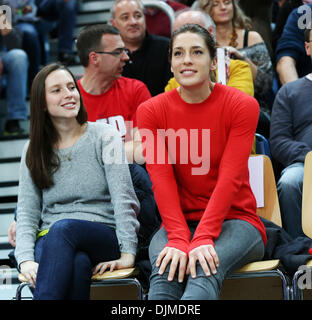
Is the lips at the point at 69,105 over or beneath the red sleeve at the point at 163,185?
over

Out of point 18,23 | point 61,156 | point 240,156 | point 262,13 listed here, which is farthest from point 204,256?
point 18,23

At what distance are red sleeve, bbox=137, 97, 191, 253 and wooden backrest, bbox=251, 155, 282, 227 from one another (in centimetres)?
50

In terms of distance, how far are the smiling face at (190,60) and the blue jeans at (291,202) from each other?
623mm

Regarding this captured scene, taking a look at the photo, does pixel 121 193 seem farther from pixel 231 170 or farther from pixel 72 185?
pixel 231 170

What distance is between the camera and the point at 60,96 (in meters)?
2.46

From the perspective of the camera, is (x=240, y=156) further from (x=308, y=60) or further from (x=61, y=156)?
(x=308, y=60)

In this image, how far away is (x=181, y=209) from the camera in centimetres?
223

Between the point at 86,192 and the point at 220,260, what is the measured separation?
0.65m

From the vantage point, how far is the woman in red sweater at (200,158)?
6.87ft

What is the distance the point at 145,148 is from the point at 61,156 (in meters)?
0.38

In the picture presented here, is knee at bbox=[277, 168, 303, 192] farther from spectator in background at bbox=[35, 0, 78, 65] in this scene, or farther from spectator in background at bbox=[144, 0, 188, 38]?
spectator in background at bbox=[35, 0, 78, 65]

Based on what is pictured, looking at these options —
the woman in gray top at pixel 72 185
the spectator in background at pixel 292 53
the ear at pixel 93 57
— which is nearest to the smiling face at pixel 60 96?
the woman in gray top at pixel 72 185

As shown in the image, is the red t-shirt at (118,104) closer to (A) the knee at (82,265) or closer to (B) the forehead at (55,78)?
(B) the forehead at (55,78)

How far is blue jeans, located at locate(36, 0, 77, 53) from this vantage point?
4.82 m
